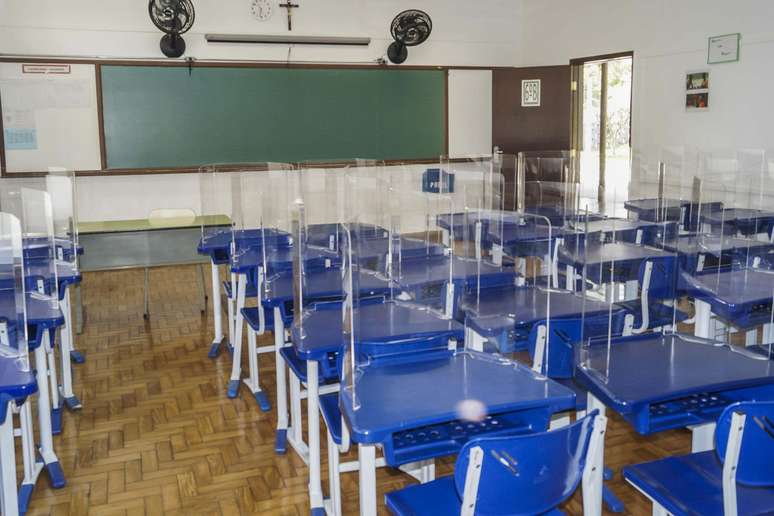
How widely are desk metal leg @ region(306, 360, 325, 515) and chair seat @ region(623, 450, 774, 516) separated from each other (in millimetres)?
1097

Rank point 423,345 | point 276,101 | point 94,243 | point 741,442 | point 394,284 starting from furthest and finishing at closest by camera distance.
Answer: point 276,101, point 94,243, point 394,284, point 423,345, point 741,442

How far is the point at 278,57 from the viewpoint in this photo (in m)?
8.13

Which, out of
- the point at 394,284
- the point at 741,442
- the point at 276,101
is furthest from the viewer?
the point at 276,101

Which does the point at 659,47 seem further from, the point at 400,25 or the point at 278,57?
the point at 278,57

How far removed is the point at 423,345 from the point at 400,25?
22.8 feet

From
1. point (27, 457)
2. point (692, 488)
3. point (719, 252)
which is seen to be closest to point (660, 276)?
point (719, 252)

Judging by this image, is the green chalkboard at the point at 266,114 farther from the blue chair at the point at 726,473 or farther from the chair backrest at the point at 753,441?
the chair backrest at the point at 753,441

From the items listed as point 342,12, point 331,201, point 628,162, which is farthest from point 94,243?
point 628,162

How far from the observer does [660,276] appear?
3.30m

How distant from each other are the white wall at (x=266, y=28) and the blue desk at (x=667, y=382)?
22.1 feet

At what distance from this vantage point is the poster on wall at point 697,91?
22.3 ft

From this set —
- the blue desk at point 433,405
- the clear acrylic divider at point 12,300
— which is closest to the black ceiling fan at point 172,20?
the clear acrylic divider at point 12,300

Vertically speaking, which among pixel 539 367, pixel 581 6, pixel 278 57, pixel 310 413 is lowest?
pixel 310 413

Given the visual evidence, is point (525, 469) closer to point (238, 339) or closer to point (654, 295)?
point (654, 295)
